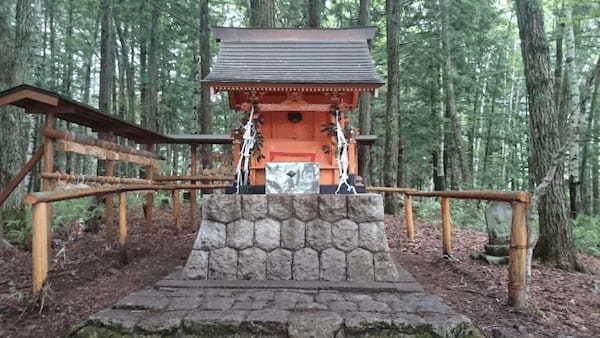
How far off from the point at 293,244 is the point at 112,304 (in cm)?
224

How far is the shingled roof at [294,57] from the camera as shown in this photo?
6145 millimetres

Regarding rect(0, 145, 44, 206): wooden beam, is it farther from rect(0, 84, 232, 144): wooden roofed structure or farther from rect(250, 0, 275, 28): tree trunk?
rect(250, 0, 275, 28): tree trunk

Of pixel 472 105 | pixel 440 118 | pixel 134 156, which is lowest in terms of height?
pixel 134 156

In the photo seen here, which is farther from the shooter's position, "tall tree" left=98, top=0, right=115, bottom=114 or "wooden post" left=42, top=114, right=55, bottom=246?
"tall tree" left=98, top=0, right=115, bottom=114

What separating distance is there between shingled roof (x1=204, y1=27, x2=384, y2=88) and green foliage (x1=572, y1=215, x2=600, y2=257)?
6.05 meters

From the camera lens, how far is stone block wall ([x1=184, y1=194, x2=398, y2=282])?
185 inches

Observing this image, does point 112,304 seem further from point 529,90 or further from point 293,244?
point 529,90

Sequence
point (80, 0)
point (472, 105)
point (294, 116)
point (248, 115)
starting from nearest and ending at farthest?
point (248, 115) → point (294, 116) → point (80, 0) → point (472, 105)

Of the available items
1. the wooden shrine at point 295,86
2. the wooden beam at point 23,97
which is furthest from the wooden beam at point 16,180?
the wooden shrine at point 295,86

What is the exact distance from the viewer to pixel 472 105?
64.2ft

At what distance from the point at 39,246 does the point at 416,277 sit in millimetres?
4489

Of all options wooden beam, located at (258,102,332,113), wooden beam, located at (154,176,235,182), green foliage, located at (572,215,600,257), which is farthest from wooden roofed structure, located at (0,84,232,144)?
green foliage, located at (572,215,600,257)

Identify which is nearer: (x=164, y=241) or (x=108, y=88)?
(x=164, y=241)

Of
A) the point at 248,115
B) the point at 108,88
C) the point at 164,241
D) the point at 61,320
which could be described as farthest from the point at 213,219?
the point at 108,88
